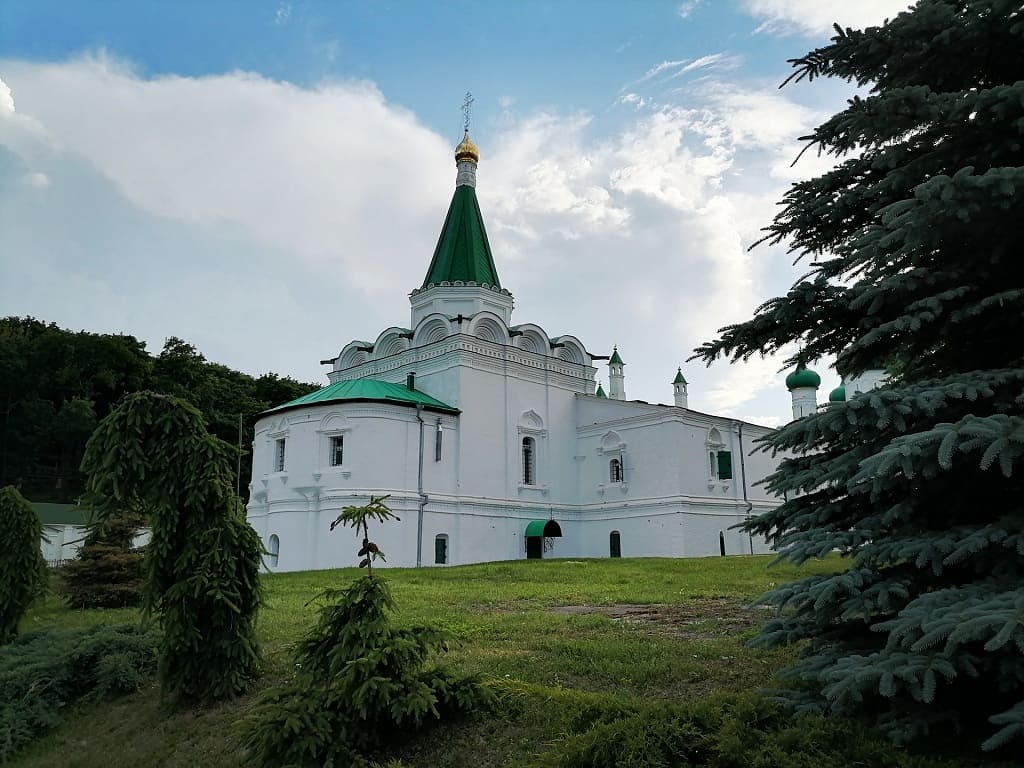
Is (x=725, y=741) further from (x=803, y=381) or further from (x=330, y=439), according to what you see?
(x=803, y=381)

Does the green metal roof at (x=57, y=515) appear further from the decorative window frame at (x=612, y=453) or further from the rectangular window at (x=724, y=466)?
the rectangular window at (x=724, y=466)

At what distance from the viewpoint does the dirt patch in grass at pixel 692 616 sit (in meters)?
8.80

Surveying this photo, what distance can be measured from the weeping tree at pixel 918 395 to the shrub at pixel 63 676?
24.8 feet

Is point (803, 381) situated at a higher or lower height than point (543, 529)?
higher

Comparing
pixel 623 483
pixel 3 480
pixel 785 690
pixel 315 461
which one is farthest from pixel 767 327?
pixel 3 480

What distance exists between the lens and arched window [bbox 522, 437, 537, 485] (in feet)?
98.2

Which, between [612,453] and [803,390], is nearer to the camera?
[612,453]

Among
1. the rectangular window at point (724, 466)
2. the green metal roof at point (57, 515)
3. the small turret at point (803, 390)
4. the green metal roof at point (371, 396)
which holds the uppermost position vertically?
the small turret at point (803, 390)

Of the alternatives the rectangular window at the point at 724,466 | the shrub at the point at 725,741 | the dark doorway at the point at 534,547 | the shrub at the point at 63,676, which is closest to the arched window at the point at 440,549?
the dark doorway at the point at 534,547

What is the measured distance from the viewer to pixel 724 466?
2988cm

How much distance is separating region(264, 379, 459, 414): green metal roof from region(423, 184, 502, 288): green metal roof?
5.73 m

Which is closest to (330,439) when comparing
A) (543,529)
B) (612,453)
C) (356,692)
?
(543,529)

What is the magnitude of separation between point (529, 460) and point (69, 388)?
30.9m

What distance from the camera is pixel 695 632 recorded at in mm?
8773
